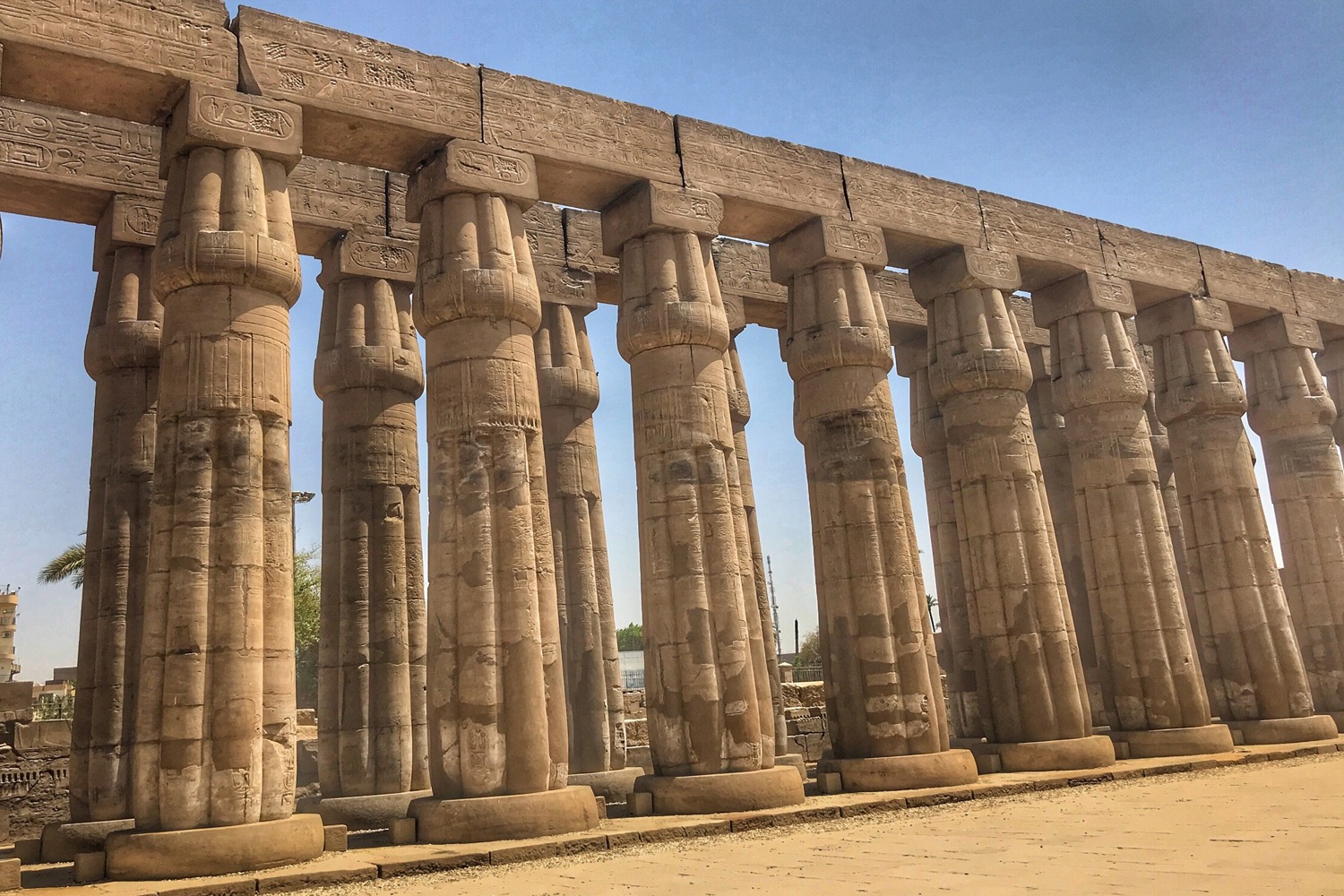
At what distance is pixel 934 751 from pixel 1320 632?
411 inches

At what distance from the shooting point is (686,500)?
13078 mm

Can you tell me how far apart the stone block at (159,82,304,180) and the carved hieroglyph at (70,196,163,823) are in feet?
9.56

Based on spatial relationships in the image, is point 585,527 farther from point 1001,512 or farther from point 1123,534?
point 1123,534

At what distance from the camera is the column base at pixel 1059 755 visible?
48.0 ft

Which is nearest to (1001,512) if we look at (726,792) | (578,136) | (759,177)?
(759,177)

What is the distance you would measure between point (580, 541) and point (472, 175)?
6681 mm

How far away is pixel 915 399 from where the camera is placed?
71.1 ft

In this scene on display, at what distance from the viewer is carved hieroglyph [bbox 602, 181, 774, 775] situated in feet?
Result: 41.1

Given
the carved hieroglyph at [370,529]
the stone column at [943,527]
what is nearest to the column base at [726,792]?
the carved hieroglyph at [370,529]

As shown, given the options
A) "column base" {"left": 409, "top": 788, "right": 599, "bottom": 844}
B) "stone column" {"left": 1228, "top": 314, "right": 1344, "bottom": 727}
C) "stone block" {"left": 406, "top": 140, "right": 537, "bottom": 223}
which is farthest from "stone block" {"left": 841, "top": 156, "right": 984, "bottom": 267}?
"column base" {"left": 409, "top": 788, "right": 599, "bottom": 844}

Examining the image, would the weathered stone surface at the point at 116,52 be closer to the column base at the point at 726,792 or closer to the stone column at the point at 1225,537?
the column base at the point at 726,792

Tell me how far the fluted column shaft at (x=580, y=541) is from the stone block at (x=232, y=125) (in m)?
6.38

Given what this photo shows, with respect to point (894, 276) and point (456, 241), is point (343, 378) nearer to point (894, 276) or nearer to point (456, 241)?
point (456, 241)

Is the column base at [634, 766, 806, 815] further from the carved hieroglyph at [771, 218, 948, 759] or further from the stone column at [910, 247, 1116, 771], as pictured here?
the stone column at [910, 247, 1116, 771]
